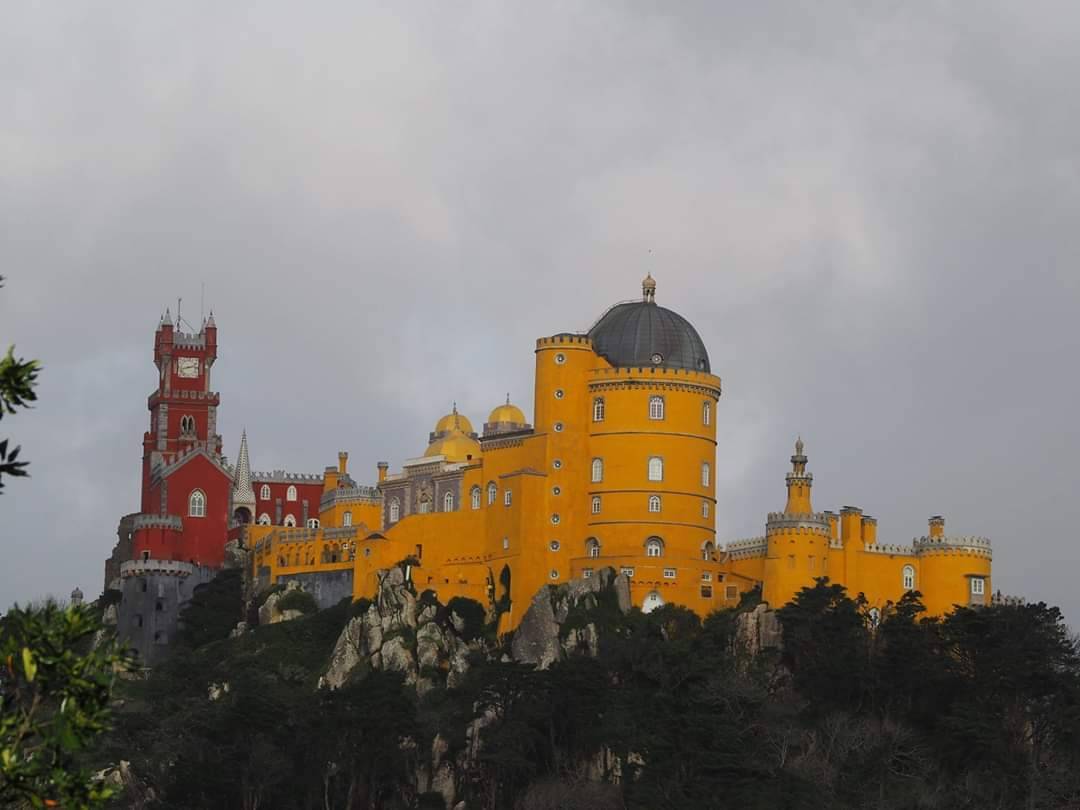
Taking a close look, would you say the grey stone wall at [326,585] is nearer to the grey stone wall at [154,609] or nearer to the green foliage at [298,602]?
the green foliage at [298,602]

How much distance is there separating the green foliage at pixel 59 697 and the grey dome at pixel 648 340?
7926cm

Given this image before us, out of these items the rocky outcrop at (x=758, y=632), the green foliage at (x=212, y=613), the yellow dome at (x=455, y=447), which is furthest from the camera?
the yellow dome at (x=455, y=447)

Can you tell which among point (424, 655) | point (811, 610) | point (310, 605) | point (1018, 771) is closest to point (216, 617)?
point (310, 605)

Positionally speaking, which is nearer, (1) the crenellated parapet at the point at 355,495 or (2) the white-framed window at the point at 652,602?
(2) the white-framed window at the point at 652,602

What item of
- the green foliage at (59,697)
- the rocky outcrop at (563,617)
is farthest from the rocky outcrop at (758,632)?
the green foliage at (59,697)

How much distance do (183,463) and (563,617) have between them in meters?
28.3

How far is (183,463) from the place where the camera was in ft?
397

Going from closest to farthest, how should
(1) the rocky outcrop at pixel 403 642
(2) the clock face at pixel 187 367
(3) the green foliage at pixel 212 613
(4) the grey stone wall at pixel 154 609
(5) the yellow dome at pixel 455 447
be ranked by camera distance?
(1) the rocky outcrop at pixel 403 642, (3) the green foliage at pixel 212 613, (4) the grey stone wall at pixel 154 609, (5) the yellow dome at pixel 455 447, (2) the clock face at pixel 187 367

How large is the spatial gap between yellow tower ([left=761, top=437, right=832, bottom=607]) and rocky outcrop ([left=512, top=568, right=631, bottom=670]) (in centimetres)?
643

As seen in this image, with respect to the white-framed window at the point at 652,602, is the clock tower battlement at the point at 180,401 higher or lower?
higher

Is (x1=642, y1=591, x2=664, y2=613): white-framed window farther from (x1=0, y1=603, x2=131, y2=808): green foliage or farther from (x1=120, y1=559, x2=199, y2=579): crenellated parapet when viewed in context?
→ (x1=0, y1=603, x2=131, y2=808): green foliage

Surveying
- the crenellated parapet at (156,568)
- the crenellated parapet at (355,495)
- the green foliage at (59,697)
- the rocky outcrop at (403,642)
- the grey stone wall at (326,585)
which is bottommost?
the green foliage at (59,697)

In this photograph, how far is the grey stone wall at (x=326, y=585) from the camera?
110 m

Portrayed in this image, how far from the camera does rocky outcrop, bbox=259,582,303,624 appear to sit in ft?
362
